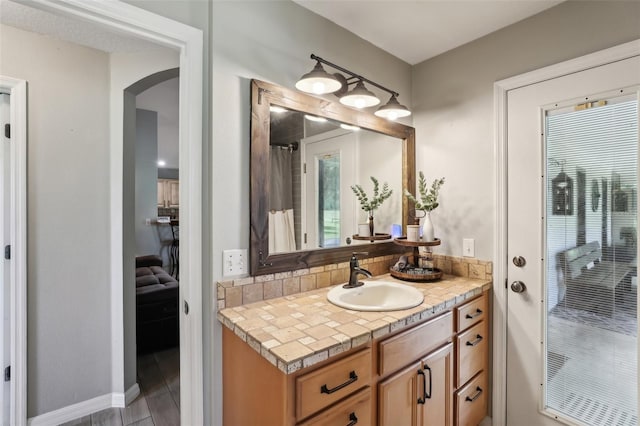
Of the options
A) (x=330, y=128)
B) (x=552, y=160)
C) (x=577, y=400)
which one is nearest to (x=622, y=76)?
(x=552, y=160)

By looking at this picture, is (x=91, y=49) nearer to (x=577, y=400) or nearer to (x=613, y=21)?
(x=613, y=21)

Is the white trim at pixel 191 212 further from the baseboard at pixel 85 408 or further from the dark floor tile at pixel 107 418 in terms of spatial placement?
the baseboard at pixel 85 408

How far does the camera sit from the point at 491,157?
189 cm

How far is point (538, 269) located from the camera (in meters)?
1.72

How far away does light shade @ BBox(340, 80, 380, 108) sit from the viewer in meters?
1.65

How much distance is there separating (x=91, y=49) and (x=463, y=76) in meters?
2.46

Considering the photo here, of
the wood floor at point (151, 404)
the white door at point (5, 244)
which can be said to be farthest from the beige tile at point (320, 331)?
the white door at point (5, 244)

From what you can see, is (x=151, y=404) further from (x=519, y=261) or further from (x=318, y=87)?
(x=519, y=261)

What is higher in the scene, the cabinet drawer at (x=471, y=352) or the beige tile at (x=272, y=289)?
the beige tile at (x=272, y=289)

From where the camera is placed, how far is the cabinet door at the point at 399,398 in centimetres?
121

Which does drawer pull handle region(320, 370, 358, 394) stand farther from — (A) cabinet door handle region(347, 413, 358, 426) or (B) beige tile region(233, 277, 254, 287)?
(B) beige tile region(233, 277, 254, 287)

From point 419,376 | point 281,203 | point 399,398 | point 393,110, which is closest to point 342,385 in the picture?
point 399,398

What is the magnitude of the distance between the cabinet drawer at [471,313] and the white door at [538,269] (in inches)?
5.8

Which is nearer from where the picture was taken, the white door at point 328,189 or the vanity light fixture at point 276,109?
the vanity light fixture at point 276,109
